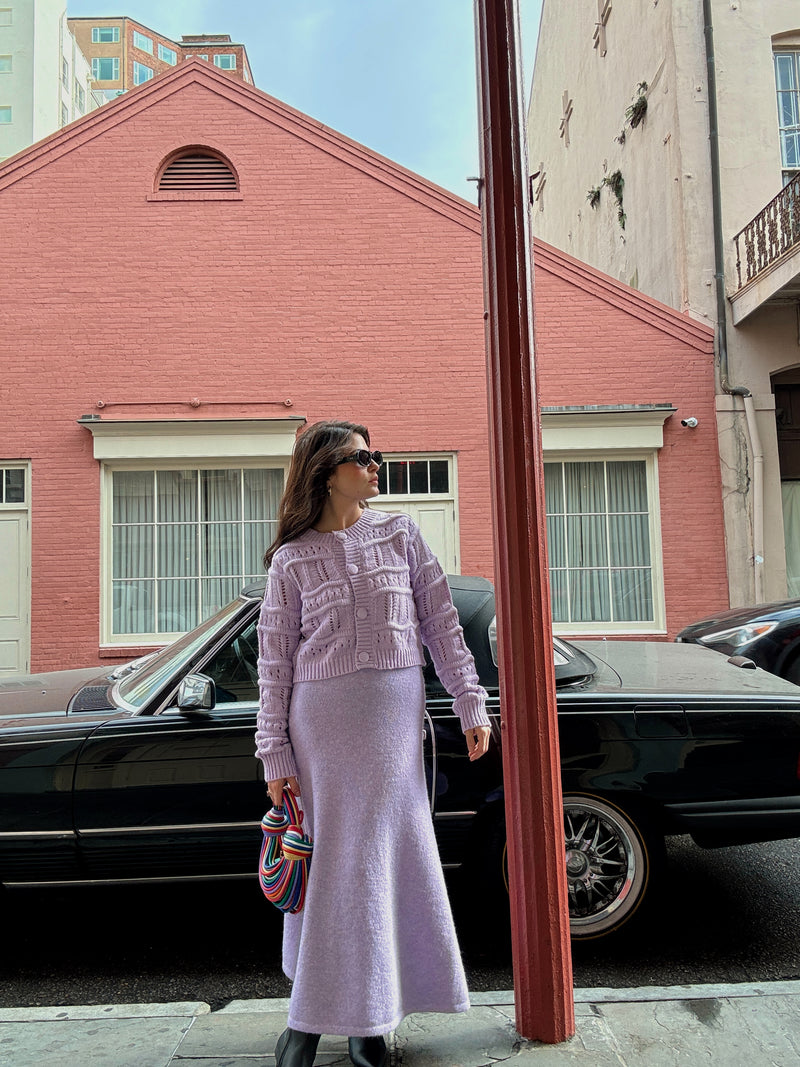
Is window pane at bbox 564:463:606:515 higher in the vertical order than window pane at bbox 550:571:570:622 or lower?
higher

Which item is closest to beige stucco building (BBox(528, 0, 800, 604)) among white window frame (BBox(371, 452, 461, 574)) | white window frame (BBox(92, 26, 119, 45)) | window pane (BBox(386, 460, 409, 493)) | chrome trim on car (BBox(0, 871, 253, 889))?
white window frame (BBox(371, 452, 461, 574))

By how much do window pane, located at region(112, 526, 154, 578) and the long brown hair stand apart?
8043mm

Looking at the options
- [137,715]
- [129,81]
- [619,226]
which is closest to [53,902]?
[137,715]

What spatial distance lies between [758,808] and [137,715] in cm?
252

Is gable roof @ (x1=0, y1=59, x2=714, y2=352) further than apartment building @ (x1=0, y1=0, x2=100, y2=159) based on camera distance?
No

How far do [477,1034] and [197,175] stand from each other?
33.3ft

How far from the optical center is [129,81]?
249ft

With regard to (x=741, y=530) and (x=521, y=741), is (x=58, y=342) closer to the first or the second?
(x=741, y=530)

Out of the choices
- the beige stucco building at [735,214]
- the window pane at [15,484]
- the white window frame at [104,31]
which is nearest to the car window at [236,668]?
the window pane at [15,484]

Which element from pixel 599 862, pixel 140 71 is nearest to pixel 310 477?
pixel 599 862

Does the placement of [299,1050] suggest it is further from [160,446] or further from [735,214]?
[735,214]

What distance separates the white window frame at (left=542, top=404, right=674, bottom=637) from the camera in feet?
33.8

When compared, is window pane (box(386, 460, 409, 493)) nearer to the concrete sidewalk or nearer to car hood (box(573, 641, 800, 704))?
car hood (box(573, 641, 800, 704))

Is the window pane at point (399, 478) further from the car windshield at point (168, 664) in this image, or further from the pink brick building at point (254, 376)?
the car windshield at point (168, 664)
